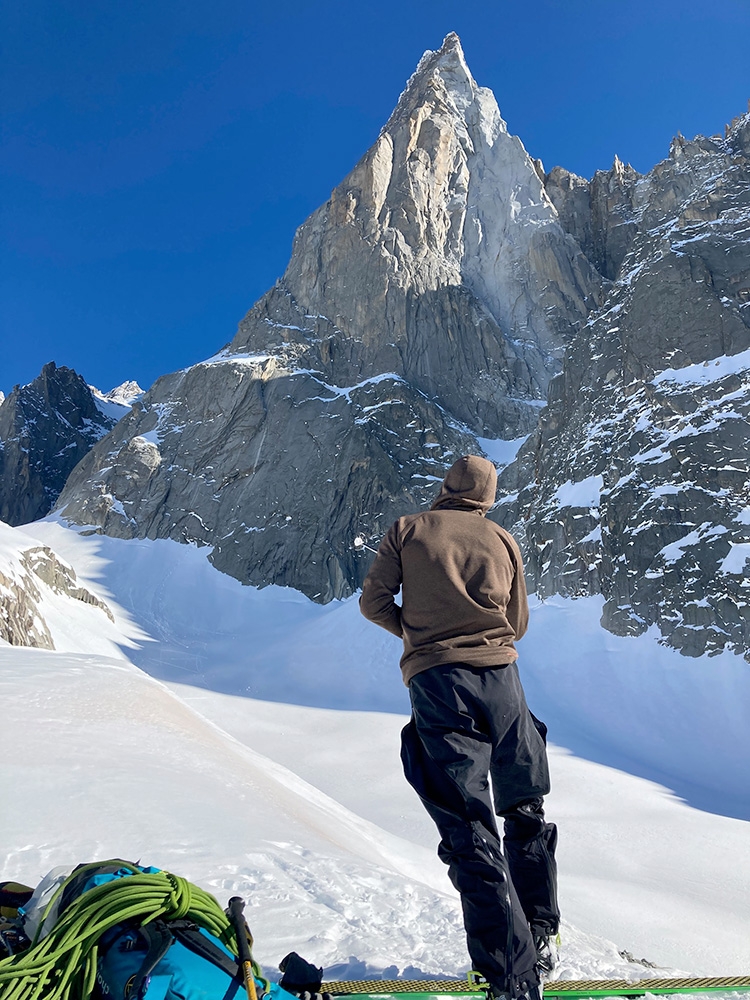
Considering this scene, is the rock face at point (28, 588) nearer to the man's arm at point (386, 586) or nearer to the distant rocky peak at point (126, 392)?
the man's arm at point (386, 586)

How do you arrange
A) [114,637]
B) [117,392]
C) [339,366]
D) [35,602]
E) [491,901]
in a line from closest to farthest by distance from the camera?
1. [491,901]
2. [35,602]
3. [114,637]
4. [339,366]
5. [117,392]

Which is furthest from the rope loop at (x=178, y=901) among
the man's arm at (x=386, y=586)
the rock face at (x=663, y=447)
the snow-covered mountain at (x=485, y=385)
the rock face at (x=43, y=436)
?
the rock face at (x=43, y=436)

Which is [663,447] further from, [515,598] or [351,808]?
[515,598]

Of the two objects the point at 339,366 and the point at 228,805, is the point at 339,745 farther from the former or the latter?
the point at 339,366

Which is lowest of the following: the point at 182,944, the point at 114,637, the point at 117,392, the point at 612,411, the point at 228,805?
the point at 114,637

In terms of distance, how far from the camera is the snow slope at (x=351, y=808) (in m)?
3.11

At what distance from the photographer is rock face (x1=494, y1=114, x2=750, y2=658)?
31.1 meters

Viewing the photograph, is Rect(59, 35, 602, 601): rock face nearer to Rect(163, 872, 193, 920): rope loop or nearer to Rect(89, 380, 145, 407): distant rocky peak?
Rect(163, 872, 193, 920): rope loop

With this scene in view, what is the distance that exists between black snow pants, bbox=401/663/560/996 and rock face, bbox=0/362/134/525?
81.9 m

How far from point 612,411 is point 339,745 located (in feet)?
95.3

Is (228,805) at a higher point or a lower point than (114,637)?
higher

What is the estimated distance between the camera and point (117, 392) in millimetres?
146750

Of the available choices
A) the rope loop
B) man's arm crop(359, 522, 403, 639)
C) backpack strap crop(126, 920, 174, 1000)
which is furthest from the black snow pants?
backpack strap crop(126, 920, 174, 1000)

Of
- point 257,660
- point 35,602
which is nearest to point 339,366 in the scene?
point 257,660
